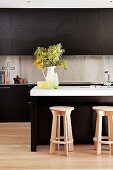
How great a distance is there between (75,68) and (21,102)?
158cm

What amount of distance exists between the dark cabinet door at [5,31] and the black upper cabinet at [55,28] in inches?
24.1

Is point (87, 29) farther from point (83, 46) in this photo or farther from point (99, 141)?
point (99, 141)

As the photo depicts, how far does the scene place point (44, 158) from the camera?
4.58 metres

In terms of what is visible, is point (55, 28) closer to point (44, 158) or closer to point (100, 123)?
point (100, 123)

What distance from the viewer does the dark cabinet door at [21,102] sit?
7.15 meters

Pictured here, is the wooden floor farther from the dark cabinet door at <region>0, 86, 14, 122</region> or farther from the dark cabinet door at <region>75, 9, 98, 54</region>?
the dark cabinet door at <region>75, 9, 98, 54</region>

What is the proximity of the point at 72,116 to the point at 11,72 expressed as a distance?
297 centimetres

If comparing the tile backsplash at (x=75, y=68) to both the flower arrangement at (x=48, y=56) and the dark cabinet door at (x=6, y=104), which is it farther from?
the flower arrangement at (x=48, y=56)

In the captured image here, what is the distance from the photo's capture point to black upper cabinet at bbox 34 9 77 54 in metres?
7.30
